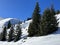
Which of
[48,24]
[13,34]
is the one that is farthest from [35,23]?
[13,34]

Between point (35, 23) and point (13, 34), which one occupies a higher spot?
point (35, 23)

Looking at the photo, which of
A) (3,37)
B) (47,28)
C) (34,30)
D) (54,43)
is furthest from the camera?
(3,37)

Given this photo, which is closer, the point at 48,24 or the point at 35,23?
the point at 48,24

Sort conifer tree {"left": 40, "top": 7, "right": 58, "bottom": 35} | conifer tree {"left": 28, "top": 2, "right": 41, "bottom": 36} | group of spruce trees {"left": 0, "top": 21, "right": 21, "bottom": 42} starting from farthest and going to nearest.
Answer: group of spruce trees {"left": 0, "top": 21, "right": 21, "bottom": 42}, conifer tree {"left": 28, "top": 2, "right": 41, "bottom": 36}, conifer tree {"left": 40, "top": 7, "right": 58, "bottom": 35}

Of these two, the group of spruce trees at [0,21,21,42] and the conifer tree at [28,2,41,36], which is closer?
the conifer tree at [28,2,41,36]

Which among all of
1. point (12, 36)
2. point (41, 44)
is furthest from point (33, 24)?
point (41, 44)

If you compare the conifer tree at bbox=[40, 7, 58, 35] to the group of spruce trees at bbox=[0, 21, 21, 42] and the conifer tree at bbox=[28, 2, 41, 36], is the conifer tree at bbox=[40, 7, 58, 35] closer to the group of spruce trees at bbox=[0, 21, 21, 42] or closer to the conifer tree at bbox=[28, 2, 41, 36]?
the conifer tree at bbox=[28, 2, 41, 36]

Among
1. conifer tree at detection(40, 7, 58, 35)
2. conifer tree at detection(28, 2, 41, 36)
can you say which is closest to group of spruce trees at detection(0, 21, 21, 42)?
conifer tree at detection(28, 2, 41, 36)

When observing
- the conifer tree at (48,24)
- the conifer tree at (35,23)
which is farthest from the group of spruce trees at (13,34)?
the conifer tree at (48,24)

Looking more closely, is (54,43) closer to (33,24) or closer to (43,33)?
(43,33)

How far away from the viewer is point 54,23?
39.8m

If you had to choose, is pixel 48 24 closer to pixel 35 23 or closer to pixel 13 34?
pixel 35 23

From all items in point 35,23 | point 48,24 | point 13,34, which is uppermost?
point 35,23

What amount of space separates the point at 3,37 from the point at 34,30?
2442 cm
